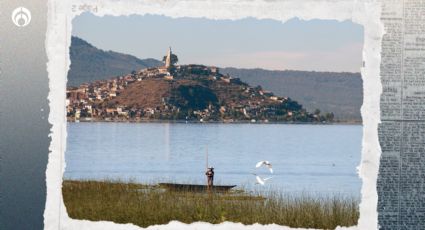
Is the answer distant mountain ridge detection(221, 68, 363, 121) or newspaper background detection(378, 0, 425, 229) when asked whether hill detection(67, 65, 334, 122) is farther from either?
newspaper background detection(378, 0, 425, 229)

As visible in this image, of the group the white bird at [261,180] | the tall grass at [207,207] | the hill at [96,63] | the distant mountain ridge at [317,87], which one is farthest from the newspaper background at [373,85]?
the white bird at [261,180]

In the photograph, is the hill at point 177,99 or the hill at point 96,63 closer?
the hill at point 96,63

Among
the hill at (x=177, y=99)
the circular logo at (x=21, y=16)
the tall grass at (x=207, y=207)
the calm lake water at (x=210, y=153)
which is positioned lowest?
the tall grass at (x=207, y=207)

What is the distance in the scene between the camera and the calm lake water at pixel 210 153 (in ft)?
29.2

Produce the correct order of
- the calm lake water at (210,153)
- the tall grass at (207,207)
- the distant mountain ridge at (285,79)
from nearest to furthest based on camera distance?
the tall grass at (207,207) → the distant mountain ridge at (285,79) → the calm lake water at (210,153)

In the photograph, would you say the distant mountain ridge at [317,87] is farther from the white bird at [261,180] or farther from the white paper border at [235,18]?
the white paper border at [235,18]

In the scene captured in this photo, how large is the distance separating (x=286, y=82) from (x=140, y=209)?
62.8 inches

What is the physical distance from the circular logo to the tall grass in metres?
1.28

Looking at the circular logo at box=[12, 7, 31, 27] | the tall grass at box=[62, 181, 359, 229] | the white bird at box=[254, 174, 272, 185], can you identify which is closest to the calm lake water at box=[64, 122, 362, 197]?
the white bird at box=[254, 174, 272, 185]

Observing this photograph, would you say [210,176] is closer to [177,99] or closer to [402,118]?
[177,99]

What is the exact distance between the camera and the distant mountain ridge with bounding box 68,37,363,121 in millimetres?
8484

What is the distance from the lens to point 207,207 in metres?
8.28

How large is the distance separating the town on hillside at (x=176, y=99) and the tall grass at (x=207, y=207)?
24.4 inches

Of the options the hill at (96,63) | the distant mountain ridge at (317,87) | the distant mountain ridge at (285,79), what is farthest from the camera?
the distant mountain ridge at (317,87)
